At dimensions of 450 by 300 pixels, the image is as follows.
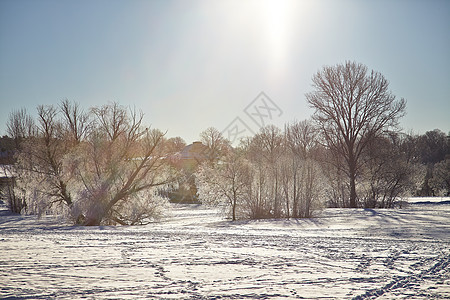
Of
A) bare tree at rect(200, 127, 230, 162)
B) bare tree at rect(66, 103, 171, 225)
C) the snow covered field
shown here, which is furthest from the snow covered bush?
bare tree at rect(200, 127, 230, 162)

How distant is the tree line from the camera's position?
69.7 ft

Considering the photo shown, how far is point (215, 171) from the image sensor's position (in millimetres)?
22734

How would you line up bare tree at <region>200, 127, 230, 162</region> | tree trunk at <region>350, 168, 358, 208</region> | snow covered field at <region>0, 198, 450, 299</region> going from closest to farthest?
snow covered field at <region>0, 198, 450, 299</region>
tree trunk at <region>350, 168, 358, 208</region>
bare tree at <region>200, 127, 230, 162</region>

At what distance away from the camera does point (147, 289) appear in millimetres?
4945

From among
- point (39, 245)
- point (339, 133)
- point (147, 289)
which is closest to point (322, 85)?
point (339, 133)

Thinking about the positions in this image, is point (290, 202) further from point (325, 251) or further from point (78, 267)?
point (78, 267)

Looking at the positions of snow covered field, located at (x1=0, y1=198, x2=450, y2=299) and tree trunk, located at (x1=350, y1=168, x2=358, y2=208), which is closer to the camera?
snow covered field, located at (x1=0, y1=198, x2=450, y2=299)

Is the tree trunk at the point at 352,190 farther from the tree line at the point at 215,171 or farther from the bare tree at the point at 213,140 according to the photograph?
the bare tree at the point at 213,140

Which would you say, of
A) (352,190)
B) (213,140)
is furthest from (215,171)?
(213,140)

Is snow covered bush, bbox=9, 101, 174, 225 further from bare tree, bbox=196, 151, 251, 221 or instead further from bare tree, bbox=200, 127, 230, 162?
bare tree, bbox=200, 127, 230, 162

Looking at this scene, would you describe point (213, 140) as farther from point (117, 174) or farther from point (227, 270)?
point (227, 270)

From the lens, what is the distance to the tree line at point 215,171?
21.2m

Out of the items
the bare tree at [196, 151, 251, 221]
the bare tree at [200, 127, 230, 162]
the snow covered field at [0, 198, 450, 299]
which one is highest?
the bare tree at [200, 127, 230, 162]

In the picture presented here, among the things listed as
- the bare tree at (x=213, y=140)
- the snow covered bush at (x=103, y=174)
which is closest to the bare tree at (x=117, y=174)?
the snow covered bush at (x=103, y=174)
